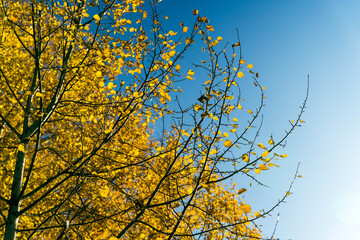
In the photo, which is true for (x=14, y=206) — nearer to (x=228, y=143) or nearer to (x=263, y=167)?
(x=228, y=143)

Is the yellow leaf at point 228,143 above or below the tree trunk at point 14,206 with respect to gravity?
above

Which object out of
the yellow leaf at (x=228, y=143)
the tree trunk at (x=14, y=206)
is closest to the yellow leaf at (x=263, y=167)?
the yellow leaf at (x=228, y=143)

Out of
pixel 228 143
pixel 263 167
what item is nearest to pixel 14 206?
pixel 228 143

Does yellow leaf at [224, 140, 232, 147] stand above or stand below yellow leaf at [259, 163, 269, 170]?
above

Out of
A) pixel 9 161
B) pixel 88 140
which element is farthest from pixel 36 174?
pixel 88 140

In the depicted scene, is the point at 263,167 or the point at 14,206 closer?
the point at 263,167

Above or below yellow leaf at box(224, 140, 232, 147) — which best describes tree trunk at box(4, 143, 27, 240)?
below

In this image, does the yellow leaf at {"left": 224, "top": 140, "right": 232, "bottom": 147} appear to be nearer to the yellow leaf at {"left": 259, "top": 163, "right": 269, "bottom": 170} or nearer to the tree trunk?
the yellow leaf at {"left": 259, "top": 163, "right": 269, "bottom": 170}

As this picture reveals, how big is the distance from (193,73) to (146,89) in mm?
683

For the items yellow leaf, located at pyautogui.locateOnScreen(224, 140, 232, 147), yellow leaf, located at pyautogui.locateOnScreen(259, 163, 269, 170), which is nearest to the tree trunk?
yellow leaf, located at pyautogui.locateOnScreen(224, 140, 232, 147)

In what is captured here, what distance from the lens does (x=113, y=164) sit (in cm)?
424

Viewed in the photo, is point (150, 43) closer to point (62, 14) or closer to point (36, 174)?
point (62, 14)

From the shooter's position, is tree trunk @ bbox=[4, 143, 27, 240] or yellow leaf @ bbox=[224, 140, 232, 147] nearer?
yellow leaf @ bbox=[224, 140, 232, 147]

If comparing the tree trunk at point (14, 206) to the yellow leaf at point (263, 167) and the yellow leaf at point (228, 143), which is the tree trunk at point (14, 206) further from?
the yellow leaf at point (263, 167)
